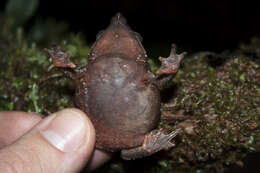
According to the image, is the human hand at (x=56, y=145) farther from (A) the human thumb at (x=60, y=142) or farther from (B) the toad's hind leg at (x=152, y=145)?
(B) the toad's hind leg at (x=152, y=145)

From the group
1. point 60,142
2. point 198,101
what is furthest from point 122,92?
point 198,101

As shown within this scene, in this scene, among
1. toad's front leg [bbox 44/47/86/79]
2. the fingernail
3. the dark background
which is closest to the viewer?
the fingernail

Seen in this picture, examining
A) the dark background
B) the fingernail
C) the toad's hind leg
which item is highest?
the dark background

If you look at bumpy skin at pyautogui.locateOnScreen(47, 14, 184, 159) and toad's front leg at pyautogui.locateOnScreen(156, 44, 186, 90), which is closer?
bumpy skin at pyautogui.locateOnScreen(47, 14, 184, 159)

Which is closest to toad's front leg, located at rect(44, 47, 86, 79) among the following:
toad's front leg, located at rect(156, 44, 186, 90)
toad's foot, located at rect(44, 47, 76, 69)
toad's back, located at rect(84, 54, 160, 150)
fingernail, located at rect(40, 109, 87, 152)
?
toad's foot, located at rect(44, 47, 76, 69)

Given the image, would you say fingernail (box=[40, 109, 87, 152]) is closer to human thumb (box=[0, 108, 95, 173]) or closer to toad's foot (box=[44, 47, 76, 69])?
human thumb (box=[0, 108, 95, 173])

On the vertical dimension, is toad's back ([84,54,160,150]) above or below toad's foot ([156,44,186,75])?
below
